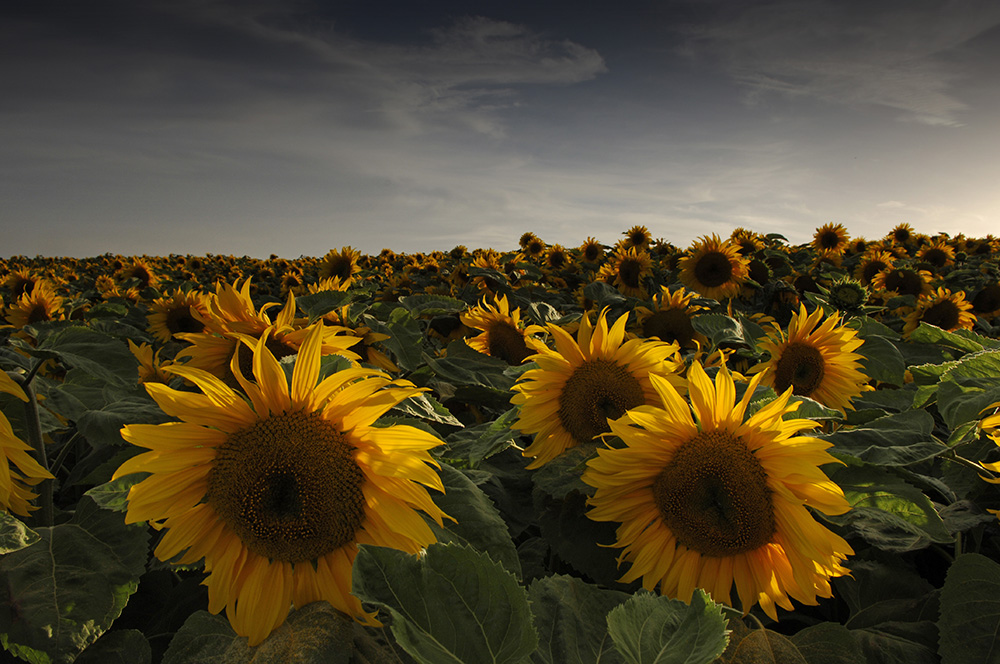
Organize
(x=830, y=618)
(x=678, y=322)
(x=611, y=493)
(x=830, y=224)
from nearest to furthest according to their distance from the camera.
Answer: (x=611, y=493) → (x=830, y=618) → (x=678, y=322) → (x=830, y=224)

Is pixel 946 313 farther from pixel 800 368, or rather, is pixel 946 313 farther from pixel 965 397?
pixel 965 397

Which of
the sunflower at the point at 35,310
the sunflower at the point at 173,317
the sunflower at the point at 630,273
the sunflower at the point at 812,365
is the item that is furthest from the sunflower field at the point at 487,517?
the sunflower at the point at 630,273

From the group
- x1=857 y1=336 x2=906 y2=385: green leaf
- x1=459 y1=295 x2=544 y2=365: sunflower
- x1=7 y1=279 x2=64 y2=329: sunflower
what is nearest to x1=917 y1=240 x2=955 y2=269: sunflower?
x1=857 y1=336 x2=906 y2=385: green leaf

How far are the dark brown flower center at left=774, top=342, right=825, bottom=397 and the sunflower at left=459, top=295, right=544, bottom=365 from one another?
1.47 metres

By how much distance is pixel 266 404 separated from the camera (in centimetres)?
131

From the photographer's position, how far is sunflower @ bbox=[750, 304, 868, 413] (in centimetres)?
308

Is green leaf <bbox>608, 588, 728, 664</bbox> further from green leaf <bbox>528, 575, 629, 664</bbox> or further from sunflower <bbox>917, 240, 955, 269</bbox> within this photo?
sunflower <bbox>917, 240, 955, 269</bbox>

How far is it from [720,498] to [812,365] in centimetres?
195

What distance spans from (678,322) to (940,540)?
3.45m

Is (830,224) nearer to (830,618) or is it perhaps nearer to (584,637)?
(830,618)

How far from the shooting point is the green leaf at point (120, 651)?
136cm

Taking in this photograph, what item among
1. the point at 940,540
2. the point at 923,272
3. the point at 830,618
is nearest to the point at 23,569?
the point at 940,540

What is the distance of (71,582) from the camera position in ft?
4.38

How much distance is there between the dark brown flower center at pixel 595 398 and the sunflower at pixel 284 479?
954 millimetres
